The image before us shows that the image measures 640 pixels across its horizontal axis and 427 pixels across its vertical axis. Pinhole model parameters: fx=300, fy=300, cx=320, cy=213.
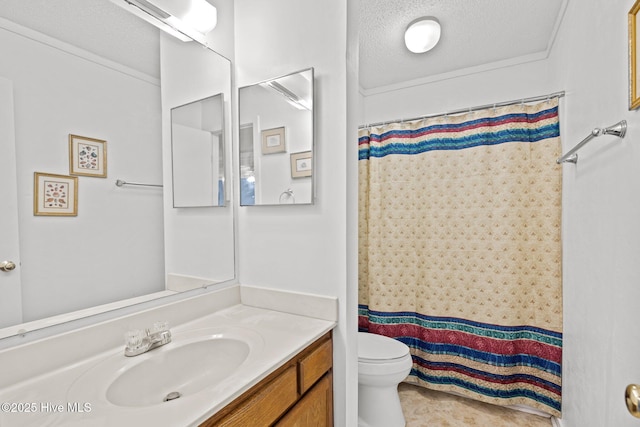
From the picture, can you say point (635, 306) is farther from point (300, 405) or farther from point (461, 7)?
point (461, 7)

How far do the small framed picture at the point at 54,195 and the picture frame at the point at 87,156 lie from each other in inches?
1.4

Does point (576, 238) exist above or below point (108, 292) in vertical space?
above

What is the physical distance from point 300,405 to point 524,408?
69.7 inches

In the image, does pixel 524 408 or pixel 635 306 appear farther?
pixel 524 408

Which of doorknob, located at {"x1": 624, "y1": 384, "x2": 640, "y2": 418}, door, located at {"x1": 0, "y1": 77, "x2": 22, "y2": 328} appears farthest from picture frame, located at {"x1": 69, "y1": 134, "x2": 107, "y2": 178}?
doorknob, located at {"x1": 624, "y1": 384, "x2": 640, "y2": 418}

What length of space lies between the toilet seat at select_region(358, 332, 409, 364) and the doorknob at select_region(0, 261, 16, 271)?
59.7 inches

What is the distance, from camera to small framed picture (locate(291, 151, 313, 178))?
4.20 ft

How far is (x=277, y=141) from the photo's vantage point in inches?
53.5

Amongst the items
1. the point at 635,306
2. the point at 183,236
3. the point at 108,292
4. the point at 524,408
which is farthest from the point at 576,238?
the point at 108,292

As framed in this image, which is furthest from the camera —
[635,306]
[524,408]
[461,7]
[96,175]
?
[524,408]

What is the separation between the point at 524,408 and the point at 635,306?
157cm

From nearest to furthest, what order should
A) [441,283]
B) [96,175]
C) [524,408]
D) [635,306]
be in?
[635,306] → [96,175] → [524,408] → [441,283]

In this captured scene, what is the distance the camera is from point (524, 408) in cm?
193

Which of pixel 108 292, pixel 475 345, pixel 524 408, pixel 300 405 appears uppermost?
pixel 108 292
